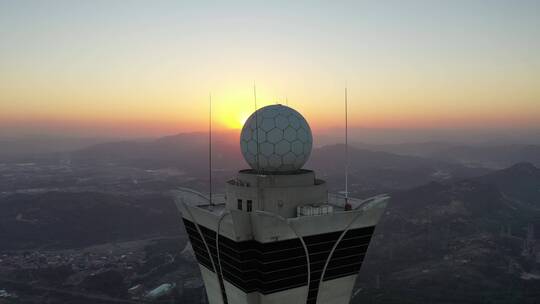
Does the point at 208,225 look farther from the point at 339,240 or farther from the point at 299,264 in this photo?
the point at 339,240

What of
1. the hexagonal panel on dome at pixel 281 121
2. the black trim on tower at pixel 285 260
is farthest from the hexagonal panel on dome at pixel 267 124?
the black trim on tower at pixel 285 260

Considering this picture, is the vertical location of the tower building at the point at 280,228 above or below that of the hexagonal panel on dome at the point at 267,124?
below

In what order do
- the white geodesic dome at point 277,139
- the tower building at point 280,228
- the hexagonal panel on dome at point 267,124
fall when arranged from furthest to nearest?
the hexagonal panel on dome at point 267,124, the white geodesic dome at point 277,139, the tower building at point 280,228

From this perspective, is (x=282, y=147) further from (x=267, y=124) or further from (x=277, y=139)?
(x=267, y=124)

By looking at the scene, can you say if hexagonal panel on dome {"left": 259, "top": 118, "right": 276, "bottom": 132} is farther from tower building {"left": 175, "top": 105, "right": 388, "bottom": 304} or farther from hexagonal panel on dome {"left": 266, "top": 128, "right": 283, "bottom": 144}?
hexagonal panel on dome {"left": 266, "top": 128, "right": 283, "bottom": 144}

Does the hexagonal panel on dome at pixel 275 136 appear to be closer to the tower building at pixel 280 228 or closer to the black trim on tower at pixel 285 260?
the tower building at pixel 280 228

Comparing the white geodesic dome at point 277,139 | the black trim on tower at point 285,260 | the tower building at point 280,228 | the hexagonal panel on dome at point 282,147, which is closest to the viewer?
the tower building at point 280,228
